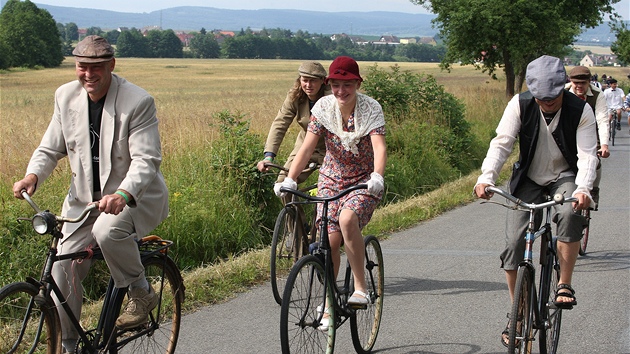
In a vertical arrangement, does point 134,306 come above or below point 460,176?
above

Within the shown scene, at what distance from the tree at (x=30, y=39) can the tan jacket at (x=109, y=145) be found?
251ft

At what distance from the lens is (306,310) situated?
186 inches

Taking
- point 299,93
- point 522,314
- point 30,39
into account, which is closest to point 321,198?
point 522,314

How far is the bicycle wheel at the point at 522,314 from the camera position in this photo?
176 inches

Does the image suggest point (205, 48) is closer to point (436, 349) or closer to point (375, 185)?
point (436, 349)

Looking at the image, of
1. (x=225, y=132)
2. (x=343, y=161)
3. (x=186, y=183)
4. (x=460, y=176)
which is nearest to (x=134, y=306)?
(x=343, y=161)

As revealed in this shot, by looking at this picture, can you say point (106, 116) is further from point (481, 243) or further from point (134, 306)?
point (481, 243)

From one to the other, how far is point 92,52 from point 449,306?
11.9 ft

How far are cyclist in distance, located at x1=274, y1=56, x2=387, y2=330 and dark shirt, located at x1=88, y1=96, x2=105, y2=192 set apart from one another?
1.04m

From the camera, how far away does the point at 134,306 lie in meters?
4.71

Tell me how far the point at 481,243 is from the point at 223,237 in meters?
2.82

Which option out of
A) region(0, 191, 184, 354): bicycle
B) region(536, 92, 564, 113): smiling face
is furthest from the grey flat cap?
region(0, 191, 184, 354): bicycle

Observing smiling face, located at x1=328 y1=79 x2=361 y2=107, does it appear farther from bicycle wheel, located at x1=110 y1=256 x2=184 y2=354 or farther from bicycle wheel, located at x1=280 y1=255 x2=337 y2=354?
bicycle wheel, located at x1=110 y1=256 x2=184 y2=354

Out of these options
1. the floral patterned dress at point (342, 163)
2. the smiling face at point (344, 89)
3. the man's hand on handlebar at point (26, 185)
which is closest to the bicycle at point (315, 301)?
the floral patterned dress at point (342, 163)
